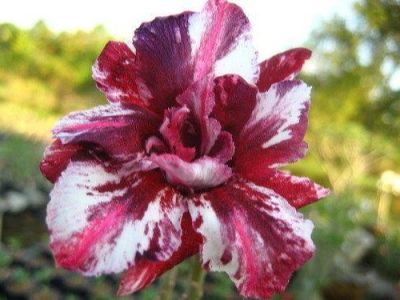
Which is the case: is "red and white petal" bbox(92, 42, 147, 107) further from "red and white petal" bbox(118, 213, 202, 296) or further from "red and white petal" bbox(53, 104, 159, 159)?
"red and white petal" bbox(118, 213, 202, 296)

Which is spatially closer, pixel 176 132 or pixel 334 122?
pixel 176 132

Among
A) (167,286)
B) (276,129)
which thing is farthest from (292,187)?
(167,286)

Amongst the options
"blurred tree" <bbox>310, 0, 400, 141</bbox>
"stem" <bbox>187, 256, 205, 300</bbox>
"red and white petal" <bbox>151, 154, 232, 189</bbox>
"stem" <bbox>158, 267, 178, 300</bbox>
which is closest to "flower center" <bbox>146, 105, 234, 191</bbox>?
Answer: "red and white petal" <bbox>151, 154, 232, 189</bbox>

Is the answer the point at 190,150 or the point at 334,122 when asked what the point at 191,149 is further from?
the point at 334,122

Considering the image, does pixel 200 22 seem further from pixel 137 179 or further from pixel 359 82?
pixel 359 82

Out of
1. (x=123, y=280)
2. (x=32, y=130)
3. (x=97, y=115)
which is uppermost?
(x=97, y=115)

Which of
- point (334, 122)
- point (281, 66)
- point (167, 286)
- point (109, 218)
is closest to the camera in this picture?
point (109, 218)

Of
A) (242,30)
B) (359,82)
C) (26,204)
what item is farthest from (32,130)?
(242,30)
